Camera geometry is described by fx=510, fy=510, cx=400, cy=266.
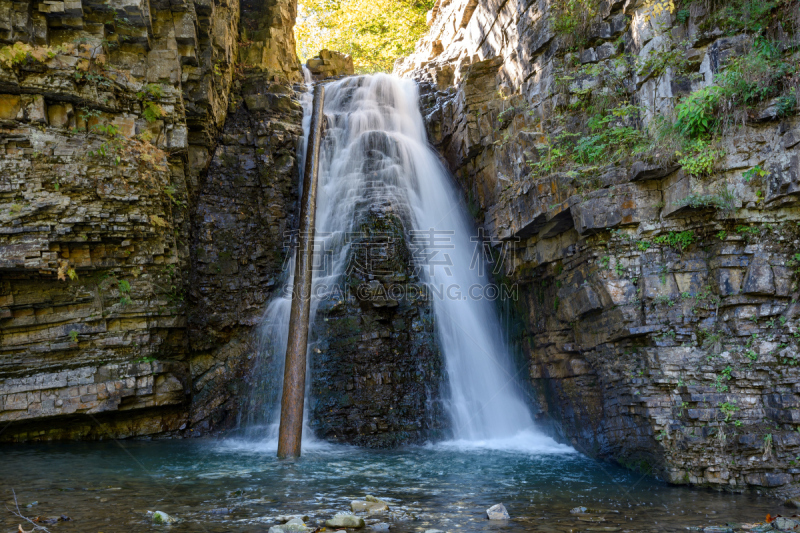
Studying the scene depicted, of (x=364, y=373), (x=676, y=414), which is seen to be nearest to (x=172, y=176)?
(x=364, y=373)

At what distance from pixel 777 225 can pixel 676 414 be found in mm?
2817

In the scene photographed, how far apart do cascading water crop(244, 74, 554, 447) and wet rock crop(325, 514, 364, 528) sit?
5166mm

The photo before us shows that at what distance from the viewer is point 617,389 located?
25.4 ft

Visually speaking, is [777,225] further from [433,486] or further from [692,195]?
[433,486]

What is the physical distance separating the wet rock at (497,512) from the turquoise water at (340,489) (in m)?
0.10

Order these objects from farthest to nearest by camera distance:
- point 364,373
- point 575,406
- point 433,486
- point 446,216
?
point 446,216
point 364,373
point 575,406
point 433,486

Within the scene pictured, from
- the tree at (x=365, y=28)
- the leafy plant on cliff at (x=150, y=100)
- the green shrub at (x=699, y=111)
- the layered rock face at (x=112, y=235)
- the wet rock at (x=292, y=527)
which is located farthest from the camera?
the tree at (x=365, y=28)

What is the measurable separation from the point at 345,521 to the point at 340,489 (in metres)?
1.53

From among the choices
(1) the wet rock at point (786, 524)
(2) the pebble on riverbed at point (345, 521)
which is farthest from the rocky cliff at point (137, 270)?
(1) the wet rock at point (786, 524)

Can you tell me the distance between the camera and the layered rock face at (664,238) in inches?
258

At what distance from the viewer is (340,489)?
602 centimetres

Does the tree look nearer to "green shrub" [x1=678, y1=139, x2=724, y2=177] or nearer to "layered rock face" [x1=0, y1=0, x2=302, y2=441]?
"layered rock face" [x1=0, y1=0, x2=302, y2=441]

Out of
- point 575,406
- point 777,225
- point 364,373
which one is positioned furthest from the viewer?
point 364,373

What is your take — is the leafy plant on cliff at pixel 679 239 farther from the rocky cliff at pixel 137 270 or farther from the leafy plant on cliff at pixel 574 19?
the rocky cliff at pixel 137 270
